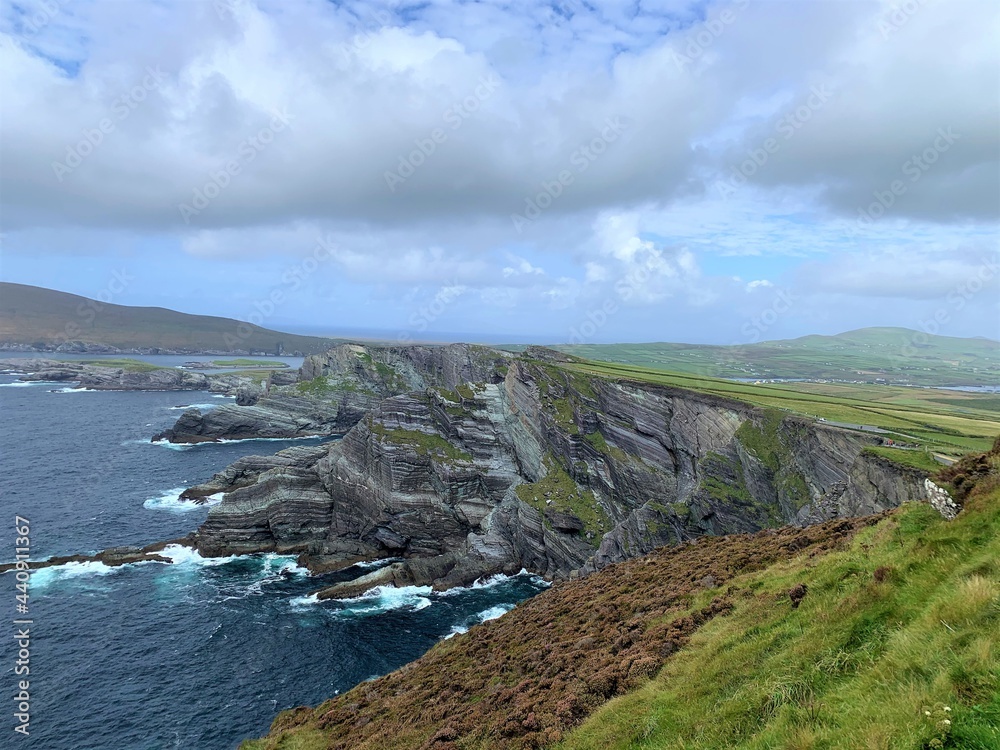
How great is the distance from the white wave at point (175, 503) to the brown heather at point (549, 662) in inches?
2507

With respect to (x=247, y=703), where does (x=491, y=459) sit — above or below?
above

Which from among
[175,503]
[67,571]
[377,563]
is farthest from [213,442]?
[377,563]

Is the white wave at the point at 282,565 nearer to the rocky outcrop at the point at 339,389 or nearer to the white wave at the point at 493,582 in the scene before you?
the white wave at the point at 493,582

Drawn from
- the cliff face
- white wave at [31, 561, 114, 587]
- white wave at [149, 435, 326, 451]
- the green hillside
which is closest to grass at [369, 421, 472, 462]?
the cliff face

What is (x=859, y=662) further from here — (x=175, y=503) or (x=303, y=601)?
(x=175, y=503)

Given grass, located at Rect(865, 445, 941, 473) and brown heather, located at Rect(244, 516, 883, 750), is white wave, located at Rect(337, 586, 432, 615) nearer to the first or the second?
brown heather, located at Rect(244, 516, 883, 750)

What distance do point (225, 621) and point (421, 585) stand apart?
854 inches

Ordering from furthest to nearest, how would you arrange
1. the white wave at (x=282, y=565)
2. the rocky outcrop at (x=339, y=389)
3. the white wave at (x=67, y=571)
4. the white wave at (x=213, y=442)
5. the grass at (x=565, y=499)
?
the rocky outcrop at (x=339, y=389)
the white wave at (x=213, y=442)
the white wave at (x=282, y=565)
the grass at (x=565, y=499)
the white wave at (x=67, y=571)

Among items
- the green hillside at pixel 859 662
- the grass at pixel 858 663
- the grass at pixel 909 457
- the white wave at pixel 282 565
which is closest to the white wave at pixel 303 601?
the white wave at pixel 282 565

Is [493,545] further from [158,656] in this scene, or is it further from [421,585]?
[158,656]

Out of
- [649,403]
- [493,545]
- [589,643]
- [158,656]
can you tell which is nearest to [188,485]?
[158,656]

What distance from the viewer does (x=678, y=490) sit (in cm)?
6378

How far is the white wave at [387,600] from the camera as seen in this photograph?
58.7m

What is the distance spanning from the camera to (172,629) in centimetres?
5247
